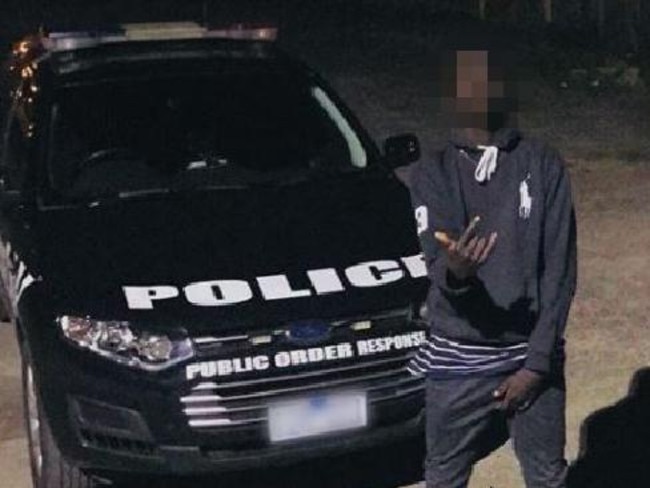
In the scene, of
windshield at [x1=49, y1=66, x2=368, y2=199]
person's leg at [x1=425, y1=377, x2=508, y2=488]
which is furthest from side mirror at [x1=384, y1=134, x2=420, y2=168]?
person's leg at [x1=425, y1=377, x2=508, y2=488]

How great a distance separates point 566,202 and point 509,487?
6.02 feet

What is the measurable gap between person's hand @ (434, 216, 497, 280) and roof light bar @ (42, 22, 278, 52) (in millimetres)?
3353

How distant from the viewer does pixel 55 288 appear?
5211 mm

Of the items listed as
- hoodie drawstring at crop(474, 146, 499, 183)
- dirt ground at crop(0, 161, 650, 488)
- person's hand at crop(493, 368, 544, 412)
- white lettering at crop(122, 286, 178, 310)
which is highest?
hoodie drawstring at crop(474, 146, 499, 183)

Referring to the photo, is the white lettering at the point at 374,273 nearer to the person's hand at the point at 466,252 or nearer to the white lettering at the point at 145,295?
the white lettering at the point at 145,295

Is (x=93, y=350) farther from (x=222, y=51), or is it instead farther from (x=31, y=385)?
(x=222, y=51)

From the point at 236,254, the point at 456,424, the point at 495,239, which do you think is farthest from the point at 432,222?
the point at 236,254

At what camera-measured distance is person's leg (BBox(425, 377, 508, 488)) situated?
4.01 metres

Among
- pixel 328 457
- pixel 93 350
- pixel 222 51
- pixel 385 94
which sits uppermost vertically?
pixel 222 51

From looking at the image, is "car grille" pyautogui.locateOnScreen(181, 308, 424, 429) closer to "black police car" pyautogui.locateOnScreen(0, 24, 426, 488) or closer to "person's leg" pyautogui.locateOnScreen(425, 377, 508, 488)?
"black police car" pyautogui.locateOnScreen(0, 24, 426, 488)

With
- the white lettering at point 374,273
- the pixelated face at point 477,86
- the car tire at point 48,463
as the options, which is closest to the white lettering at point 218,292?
the white lettering at point 374,273

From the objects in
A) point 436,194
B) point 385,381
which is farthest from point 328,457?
point 436,194

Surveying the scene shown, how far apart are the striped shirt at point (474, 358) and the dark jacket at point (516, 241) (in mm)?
62

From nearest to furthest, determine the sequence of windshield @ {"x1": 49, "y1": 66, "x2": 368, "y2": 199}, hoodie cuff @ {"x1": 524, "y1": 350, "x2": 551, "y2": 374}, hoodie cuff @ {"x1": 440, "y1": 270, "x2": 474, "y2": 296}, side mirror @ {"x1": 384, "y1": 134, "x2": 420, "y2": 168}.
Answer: hoodie cuff @ {"x1": 440, "y1": 270, "x2": 474, "y2": 296} → hoodie cuff @ {"x1": 524, "y1": 350, "x2": 551, "y2": 374} → windshield @ {"x1": 49, "y1": 66, "x2": 368, "y2": 199} → side mirror @ {"x1": 384, "y1": 134, "x2": 420, "y2": 168}
